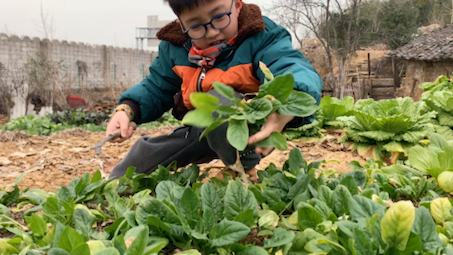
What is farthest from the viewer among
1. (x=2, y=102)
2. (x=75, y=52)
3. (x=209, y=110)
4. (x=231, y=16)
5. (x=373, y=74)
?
(x=373, y=74)

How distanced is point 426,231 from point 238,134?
1.81 ft

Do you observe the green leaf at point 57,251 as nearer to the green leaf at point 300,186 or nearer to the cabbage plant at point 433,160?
the green leaf at point 300,186

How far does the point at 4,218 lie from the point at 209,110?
37.8 inches

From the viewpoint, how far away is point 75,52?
1777 centimetres

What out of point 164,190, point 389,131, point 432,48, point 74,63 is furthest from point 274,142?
point 432,48

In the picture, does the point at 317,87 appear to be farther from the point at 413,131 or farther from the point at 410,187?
the point at 413,131

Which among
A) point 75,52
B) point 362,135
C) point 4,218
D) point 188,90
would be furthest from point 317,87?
point 75,52

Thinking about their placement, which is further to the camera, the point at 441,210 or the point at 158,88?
the point at 158,88

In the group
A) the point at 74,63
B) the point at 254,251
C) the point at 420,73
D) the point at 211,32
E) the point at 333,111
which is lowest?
the point at 254,251

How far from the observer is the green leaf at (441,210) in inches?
49.5

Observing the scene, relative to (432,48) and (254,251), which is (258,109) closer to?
(254,251)

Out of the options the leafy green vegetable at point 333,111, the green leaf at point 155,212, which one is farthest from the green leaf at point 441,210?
the leafy green vegetable at point 333,111

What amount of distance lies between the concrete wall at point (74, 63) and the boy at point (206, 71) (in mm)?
13412

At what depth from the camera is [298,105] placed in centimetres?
112
